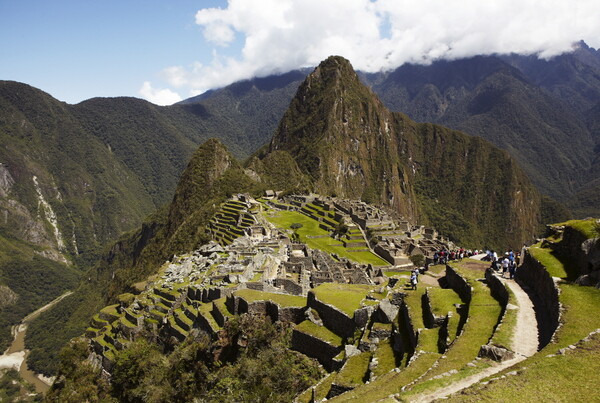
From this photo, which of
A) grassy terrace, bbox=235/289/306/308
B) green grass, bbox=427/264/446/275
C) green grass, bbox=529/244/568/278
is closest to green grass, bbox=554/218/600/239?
green grass, bbox=529/244/568/278

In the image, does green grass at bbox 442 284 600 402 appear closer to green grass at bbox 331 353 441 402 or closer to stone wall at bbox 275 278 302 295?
green grass at bbox 331 353 441 402

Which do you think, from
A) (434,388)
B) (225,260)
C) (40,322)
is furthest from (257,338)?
(40,322)

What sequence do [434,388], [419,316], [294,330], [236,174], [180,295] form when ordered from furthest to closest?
[236,174]
[180,295]
[294,330]
[419,316]
[434,388]

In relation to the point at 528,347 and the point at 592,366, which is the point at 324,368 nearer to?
the point at 528,347

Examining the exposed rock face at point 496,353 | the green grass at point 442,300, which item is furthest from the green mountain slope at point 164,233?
the exposed rock face at point 496,353

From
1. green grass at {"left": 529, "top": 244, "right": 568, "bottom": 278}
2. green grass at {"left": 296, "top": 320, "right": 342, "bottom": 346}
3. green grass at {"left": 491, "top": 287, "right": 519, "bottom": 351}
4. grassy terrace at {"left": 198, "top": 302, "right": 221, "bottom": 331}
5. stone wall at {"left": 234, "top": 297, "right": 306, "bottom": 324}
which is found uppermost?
A: green grass at {"left": 529, "top": 244, "right": 568, "bottom": 278}

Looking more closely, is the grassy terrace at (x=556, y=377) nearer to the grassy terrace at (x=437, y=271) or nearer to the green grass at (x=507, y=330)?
the green grass at (x=507, y=330)
